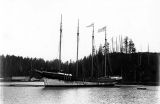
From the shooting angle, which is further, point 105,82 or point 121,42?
point 121,42

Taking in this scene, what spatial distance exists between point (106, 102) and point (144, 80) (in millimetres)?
92868

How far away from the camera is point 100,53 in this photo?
18125 cm

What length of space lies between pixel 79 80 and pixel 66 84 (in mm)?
6072

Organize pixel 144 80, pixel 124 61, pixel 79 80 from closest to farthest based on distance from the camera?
1. pixel 79 80
2. pixel 144 80
3. pixel 124 61

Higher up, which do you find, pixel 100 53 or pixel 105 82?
pixel 100 53

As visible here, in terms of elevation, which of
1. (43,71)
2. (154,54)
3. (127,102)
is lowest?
(127,102)

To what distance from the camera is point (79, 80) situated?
354 ft

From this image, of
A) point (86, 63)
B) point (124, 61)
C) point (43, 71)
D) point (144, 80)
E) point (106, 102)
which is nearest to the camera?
point (106, 102)

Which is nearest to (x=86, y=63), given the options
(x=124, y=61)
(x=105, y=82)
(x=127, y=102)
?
(x=124, y=61)

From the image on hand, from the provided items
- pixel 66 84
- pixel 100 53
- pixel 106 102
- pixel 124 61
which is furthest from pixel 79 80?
pixel 100 53

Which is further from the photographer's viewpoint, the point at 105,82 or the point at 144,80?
the point at 144,80

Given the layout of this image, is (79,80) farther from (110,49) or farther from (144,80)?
(110,49)

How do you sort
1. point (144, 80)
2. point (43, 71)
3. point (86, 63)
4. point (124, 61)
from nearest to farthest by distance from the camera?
point (43, 71) → point (144, 80) → point (124, 61) → point (86, 63)

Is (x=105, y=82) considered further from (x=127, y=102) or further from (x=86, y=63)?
(x=86, y=63)
